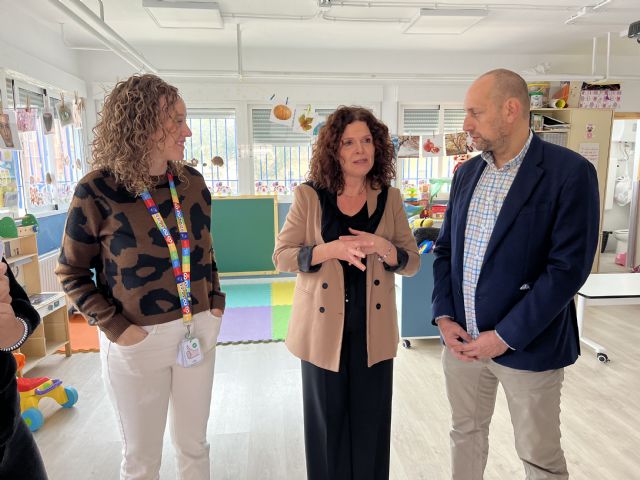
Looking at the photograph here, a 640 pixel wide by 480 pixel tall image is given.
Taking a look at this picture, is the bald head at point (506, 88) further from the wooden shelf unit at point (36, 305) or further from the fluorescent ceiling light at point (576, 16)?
the fluorescent ceiling light at point (576, 16)

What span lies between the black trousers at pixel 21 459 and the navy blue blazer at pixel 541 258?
1313mm

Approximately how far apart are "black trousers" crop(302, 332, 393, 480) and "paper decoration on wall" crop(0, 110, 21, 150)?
270 cm

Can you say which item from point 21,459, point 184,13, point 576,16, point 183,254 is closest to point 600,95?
point 576,16

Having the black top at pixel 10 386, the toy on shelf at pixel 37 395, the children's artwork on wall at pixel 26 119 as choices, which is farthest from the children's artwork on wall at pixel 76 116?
the black top at pixel 10 386

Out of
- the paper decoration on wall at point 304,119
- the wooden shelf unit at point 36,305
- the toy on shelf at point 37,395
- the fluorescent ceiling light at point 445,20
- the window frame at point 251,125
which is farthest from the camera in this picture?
the window frame at point 251,125

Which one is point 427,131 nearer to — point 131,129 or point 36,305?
point 36,305

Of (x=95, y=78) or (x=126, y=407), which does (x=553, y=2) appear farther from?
(x=95, y=78)

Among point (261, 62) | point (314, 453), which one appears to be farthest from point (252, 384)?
point (261, 62)

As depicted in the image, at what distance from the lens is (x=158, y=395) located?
1472mm

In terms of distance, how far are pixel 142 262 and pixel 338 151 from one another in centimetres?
77

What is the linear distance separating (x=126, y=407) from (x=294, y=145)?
4.87m

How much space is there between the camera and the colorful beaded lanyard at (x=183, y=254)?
4.65 ft

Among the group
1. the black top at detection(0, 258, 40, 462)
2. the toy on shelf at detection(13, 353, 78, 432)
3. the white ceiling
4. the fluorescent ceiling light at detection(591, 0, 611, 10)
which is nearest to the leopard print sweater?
the black top at detection(0, 258, 40, 462)

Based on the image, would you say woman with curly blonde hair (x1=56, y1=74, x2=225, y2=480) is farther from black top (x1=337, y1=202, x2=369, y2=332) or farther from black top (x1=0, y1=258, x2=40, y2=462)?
black top (x1=337, y1=202, x2=369, y2=332)
